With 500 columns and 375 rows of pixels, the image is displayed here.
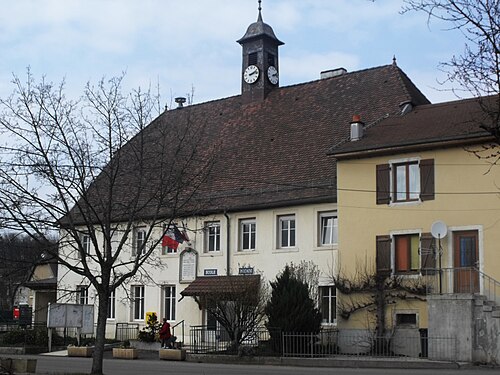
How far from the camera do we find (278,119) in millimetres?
39781

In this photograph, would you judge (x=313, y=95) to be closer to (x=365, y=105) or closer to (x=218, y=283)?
(x=365, y=105)

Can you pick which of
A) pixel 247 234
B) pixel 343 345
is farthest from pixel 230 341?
pixel 247 234

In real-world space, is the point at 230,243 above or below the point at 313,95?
below

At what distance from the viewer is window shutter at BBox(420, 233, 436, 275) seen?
29219 millimetres

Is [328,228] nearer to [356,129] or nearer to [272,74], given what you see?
[356,129]

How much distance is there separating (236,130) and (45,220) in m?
21.5

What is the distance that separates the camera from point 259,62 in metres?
42.0

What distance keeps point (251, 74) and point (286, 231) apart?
35.8ft

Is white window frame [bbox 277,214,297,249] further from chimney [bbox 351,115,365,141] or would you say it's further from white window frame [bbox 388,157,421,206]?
white window frame [bbox 388,157,421,206]

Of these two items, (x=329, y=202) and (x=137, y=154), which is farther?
(x=329, y=202)

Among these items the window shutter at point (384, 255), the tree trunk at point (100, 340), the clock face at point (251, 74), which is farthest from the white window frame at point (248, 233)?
the tree trunk at point (100, 340)

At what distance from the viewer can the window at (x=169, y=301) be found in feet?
125

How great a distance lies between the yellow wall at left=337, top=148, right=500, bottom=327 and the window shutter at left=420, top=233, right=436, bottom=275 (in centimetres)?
29

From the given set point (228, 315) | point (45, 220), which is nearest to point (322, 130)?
point (228, 315)
